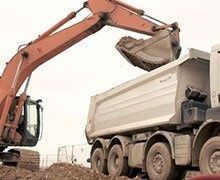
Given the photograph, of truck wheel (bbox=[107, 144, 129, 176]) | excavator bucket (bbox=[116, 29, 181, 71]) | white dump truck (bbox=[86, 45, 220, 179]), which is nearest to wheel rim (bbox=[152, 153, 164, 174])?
white dump truck (bbox=[86, 45, 220, 179])

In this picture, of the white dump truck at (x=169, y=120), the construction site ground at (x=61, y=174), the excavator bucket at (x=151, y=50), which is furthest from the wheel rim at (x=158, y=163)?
the excavator bucket at (x=151, y=50)

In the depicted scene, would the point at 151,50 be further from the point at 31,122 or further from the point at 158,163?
the point at 31,122

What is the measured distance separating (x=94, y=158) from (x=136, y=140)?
9.49ft

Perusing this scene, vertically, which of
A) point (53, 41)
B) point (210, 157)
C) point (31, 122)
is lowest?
point (210, 157)

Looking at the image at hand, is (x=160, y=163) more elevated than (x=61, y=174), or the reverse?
(x=160, y=163)

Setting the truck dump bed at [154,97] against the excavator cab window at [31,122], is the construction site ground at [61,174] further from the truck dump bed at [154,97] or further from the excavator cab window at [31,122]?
the excavator cab window at [31,122]

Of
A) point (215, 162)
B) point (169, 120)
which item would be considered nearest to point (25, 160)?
point (169, 120)

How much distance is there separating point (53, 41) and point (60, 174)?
561 cm

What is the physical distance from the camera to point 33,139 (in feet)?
53.8

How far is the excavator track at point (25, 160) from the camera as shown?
52.5 feet

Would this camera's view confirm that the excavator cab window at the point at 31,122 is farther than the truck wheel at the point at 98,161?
Yes

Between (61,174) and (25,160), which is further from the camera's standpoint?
(25,160)

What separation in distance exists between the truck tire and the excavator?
288 centimetres

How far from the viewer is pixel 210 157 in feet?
28.8
